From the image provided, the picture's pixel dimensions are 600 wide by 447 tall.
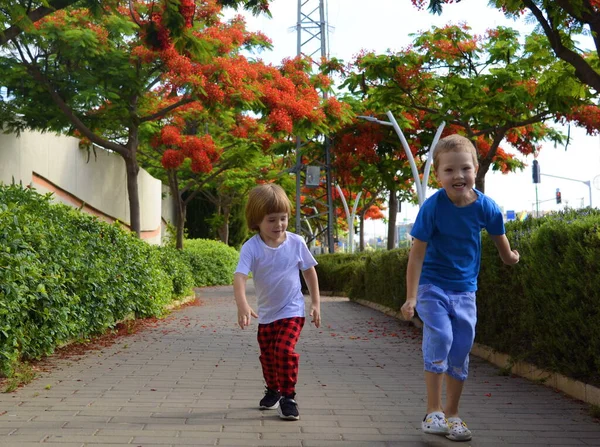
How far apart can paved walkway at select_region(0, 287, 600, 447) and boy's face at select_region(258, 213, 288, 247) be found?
1144mm

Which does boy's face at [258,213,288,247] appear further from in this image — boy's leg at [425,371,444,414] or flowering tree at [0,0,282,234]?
flowering tree at [0,0,282,234]

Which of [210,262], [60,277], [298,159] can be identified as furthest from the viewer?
[210,262]

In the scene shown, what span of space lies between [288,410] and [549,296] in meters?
2.38

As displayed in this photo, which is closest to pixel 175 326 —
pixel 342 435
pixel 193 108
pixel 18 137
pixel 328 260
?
pixel 18 137

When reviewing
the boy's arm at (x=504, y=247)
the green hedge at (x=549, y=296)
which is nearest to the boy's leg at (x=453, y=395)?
the boy's arm at (x=504, y=247)

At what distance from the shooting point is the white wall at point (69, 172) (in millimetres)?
14703

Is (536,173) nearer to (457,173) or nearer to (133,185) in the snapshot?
(133,185)

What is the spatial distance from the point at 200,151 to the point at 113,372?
1625cm

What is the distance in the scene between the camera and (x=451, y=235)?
465 cm

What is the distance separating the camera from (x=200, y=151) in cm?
2334

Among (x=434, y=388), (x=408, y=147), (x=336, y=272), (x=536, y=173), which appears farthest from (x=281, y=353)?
(x=536, y=173)

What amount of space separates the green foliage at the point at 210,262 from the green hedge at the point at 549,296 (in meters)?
22.8

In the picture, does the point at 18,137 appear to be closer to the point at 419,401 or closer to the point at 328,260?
the point at 419,401

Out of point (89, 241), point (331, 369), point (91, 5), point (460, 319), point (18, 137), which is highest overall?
point (91, 5)
